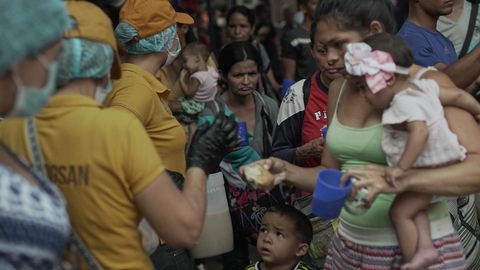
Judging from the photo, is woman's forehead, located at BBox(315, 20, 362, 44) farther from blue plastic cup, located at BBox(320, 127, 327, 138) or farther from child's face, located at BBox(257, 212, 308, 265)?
child's face, located at BBox(257, 212, 308, 265)

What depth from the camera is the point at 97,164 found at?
94.0 inches

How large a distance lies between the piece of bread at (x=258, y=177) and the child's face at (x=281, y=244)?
1382mm

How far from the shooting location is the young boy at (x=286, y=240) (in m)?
4.10

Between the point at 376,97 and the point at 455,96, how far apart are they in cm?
32

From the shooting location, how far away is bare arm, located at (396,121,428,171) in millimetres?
2633

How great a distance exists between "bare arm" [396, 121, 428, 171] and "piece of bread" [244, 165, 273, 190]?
491mm

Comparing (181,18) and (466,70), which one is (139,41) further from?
(466,70)

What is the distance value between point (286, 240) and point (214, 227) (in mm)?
585

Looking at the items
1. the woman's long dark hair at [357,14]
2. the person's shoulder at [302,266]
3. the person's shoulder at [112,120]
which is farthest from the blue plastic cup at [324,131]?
the person's shoulder at [112,120]

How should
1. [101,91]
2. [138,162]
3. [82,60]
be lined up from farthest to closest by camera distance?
[101,91]
[82,60]
[138,162]

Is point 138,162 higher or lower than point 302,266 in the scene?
higher

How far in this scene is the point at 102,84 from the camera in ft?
8.63

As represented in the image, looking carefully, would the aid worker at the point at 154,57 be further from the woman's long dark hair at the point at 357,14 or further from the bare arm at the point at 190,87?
the bare arm at the point at 190,87

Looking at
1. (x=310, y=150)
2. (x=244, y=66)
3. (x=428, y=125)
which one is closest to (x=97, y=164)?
(x=428, y=125)
